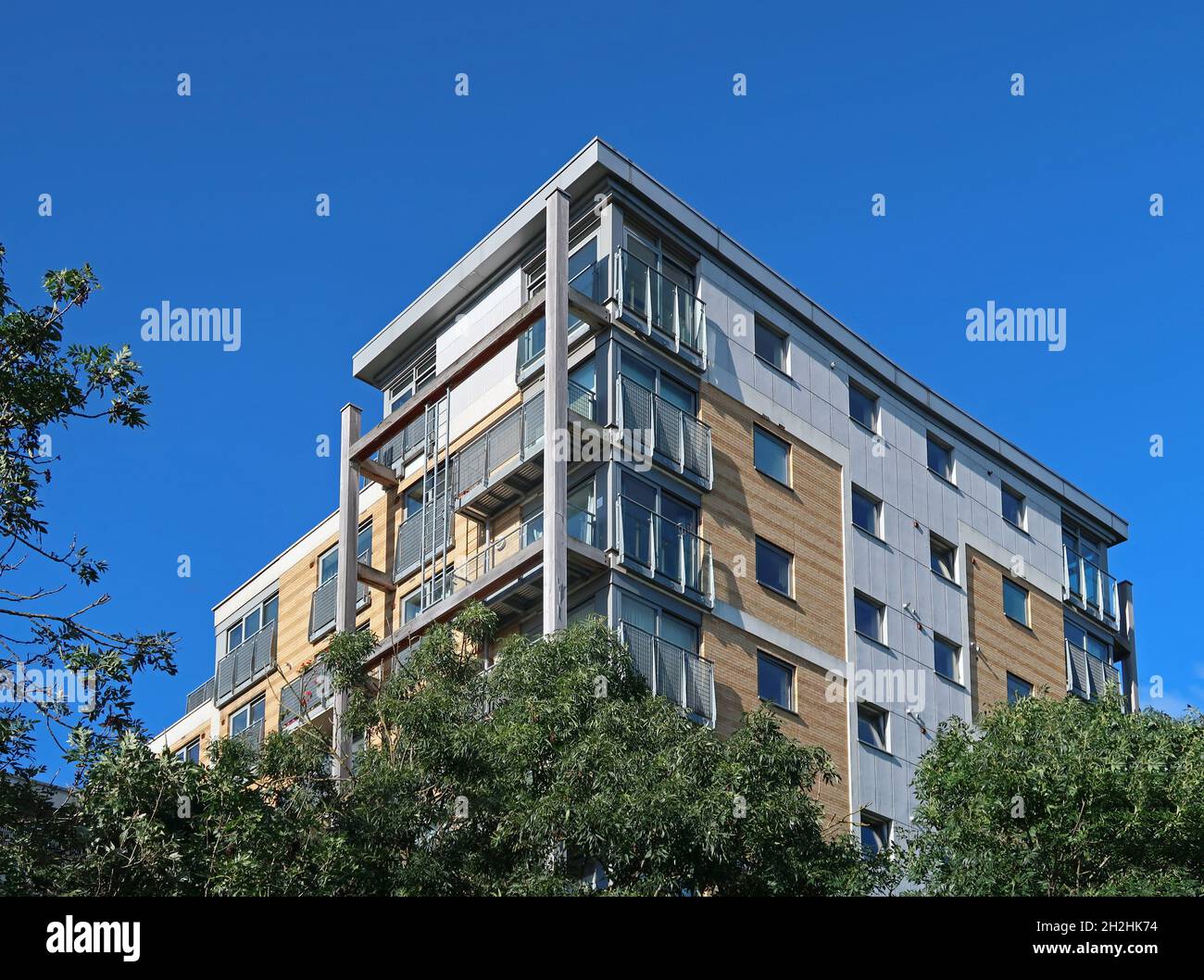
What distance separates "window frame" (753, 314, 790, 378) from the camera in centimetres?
3744

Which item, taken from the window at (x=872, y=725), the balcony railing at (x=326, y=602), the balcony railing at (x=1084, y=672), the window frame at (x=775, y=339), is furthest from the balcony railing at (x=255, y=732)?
the balcony railing at (x=1084, y=672)

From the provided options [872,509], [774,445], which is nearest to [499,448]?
[774,445]

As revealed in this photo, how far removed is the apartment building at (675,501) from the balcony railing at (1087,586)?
218 cm

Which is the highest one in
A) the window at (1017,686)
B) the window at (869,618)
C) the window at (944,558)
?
the window at (944,558)

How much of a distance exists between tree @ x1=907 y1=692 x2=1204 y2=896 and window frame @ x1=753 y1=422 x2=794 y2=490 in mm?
10242

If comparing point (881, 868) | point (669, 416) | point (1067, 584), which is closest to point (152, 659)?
point (881, 868)

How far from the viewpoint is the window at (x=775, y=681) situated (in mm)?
34156

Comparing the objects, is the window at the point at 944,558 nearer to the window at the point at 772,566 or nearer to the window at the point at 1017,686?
the window at the point at 1017,686

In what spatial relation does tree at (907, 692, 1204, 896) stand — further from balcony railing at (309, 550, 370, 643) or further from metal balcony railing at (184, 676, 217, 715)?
metal balcony railing at (184, 676, 217, 715)

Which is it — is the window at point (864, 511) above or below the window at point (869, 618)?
above

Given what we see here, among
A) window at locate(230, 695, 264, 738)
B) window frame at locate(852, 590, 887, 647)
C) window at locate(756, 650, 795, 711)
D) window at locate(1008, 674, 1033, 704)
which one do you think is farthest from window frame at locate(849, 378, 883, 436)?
window at locate(230, 695, 264, 738)
